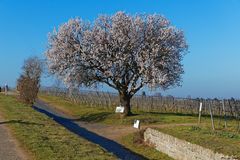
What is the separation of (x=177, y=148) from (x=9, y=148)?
27.1 feet

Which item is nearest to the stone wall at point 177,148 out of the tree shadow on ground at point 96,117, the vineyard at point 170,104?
the vineyard at point 170,104

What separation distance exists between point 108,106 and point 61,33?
15.8 metres

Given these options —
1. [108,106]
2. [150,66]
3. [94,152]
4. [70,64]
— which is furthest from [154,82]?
[94,152]

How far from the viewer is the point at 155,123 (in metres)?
34.7

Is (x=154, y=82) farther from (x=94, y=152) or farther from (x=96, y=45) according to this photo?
(x=94, y=152)

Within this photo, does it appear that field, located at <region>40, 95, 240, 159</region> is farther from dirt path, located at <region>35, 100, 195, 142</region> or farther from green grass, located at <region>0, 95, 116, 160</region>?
green grass, located at <region>0, 95, 116, 160</region>

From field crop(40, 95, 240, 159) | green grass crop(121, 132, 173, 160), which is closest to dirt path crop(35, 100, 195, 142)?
field crop(40, 95, 240, 159)

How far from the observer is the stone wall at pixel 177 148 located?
63.5ft

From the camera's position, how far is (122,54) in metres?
38.3

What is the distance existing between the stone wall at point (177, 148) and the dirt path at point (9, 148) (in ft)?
23.8

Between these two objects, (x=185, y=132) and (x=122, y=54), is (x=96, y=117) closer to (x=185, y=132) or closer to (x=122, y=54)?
(x=122, y=54)

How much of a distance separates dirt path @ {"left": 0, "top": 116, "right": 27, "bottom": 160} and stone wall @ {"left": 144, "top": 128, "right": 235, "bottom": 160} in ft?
23.8

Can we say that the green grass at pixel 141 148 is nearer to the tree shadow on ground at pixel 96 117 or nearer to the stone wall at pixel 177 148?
the stone wall at pixel 177 148

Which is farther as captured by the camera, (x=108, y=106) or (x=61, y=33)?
(x=108, y=106)
